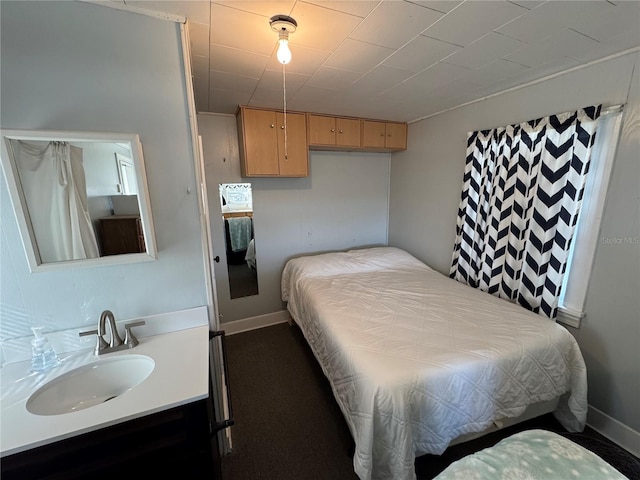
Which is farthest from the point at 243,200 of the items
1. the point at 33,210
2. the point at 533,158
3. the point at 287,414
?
the point at 533,158

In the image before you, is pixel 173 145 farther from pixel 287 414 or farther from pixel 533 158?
pixel 533 158

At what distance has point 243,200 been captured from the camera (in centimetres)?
284

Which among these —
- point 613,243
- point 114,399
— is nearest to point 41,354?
point 114,399

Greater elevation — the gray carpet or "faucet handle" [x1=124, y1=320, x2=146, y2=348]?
"faucet handle" [x1=124, y1=320, x2=146, y2=348]

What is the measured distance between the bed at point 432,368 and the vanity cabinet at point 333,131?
1.72m

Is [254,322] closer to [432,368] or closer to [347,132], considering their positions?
[432,368]

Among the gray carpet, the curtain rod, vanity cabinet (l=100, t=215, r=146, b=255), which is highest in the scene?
the curtain rod

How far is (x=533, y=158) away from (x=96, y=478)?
117 inches

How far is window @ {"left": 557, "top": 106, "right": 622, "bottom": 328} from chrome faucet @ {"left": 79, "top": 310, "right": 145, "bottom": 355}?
2760mm

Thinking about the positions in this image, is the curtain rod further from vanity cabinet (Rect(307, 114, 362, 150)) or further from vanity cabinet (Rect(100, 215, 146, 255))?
vanity cabinet (Rect(100, 215, 146, 255))

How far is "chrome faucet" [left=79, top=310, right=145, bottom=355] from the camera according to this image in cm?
114

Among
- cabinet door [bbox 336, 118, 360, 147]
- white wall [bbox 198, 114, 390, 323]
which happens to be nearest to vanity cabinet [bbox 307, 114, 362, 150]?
cabinet door [bbox 336, 118, 360, 147]

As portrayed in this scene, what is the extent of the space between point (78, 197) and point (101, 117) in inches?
14.8

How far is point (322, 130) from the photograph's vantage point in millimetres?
2729
